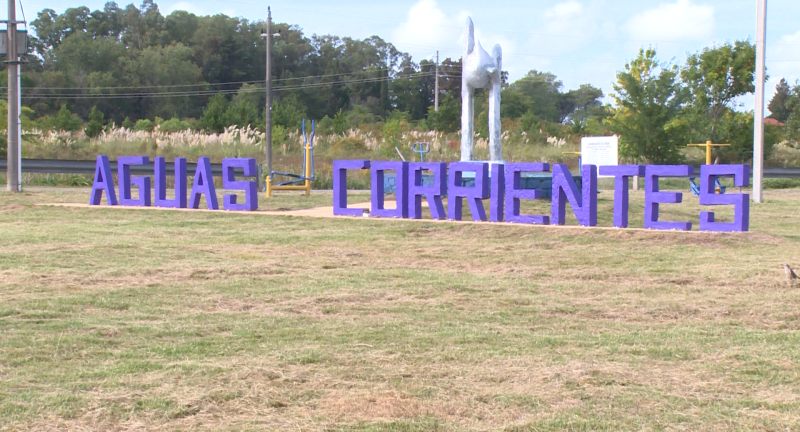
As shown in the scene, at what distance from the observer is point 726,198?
12.5 m

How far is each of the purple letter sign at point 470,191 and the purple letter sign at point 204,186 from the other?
4.74 m

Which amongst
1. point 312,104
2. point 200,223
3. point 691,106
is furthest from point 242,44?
point 200,223

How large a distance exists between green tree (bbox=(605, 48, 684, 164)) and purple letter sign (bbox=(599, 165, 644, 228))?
56.0 ft

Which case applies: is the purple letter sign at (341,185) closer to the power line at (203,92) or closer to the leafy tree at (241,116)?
the leafy tree at (241,116)

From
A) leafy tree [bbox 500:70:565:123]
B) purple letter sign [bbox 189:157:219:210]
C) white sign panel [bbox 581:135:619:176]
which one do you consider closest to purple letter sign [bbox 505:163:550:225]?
purple letter sign [bbox 189:157:219:210]

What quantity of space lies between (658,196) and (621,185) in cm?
59

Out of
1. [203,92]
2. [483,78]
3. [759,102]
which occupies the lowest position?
[759,102]

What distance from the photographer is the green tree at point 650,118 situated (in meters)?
29.6

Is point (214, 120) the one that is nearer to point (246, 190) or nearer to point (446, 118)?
point (446, 118)

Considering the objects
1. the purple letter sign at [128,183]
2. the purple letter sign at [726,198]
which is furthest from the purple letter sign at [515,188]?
the purple letter sign at [128,183]

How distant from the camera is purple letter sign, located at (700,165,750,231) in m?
12.4

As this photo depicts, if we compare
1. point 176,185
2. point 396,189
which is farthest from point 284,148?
point 396,189

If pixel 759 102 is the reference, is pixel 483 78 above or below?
above

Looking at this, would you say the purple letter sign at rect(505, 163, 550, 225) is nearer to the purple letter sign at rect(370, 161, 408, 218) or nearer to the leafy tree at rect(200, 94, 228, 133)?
the purple letter sign at rect(370, 161, 408, 218)
